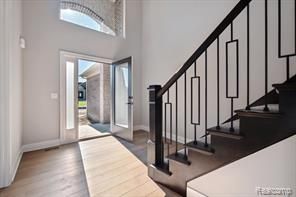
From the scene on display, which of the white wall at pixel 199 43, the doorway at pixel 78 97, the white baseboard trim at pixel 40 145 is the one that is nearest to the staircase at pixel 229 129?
the white wall at pixel 199 43

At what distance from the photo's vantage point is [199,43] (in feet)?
11.2

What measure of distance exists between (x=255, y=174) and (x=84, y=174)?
6.77 feet

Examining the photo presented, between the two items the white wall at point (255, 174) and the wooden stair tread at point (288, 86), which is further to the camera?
the white wall at point (255, 174)

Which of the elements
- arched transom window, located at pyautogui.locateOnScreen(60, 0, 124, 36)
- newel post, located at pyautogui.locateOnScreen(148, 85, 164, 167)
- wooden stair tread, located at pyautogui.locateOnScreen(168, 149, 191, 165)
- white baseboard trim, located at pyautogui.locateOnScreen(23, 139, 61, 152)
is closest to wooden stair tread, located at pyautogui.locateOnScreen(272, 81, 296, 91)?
wooden stair tread, located at pyautogui.locateOnScreen(168, 149, 191, 165)

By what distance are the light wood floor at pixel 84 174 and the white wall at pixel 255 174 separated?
57cm

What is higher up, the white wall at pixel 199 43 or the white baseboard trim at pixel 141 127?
the white wall at pixel 199 43

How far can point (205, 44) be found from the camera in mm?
1578

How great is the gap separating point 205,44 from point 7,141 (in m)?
2.54

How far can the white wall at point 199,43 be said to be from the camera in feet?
8.41

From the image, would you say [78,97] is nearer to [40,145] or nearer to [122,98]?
[122,98]

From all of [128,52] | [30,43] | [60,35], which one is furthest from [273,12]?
[30,43]

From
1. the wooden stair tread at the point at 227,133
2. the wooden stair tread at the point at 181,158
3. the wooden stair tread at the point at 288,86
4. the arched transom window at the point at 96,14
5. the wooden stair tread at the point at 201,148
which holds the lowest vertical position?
the wooden stair tread at the point at 181,158

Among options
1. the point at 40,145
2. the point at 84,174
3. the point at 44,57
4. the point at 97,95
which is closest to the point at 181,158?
the point at 84,174

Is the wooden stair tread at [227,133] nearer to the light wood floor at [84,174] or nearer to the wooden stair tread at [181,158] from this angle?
the wooden stair tread at [181,158]
